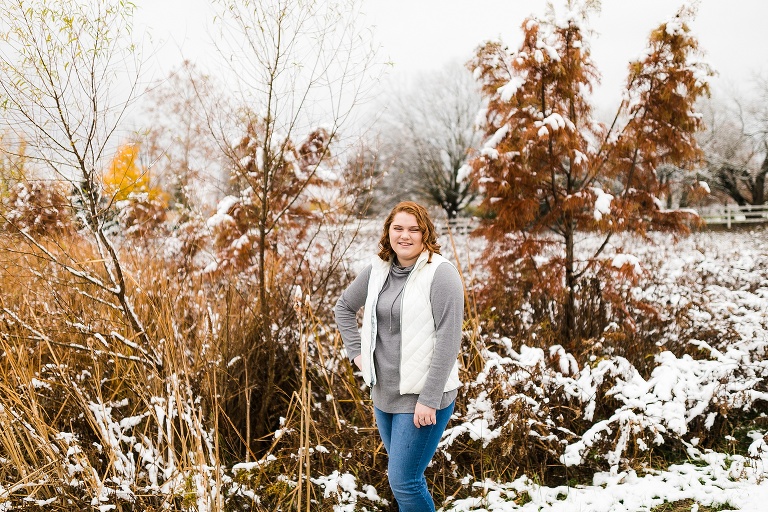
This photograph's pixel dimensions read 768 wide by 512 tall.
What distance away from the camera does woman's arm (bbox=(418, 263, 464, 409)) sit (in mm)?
2076

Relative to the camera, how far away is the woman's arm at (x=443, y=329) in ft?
6.81

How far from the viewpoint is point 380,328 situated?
231 cm

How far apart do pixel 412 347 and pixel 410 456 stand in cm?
42

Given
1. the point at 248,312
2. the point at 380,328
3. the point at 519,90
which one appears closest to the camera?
the point at 380,328

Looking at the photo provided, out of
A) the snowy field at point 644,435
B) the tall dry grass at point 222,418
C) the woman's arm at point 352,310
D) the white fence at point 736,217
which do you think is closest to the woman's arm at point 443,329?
the woman's arm at point 352,310

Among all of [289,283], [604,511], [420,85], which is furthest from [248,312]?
[420,85]

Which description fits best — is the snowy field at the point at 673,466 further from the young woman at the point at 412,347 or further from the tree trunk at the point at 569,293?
the tree trunk at the point at 569,293

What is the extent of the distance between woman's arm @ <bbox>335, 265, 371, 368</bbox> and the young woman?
0.39 ft

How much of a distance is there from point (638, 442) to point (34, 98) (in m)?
4.13

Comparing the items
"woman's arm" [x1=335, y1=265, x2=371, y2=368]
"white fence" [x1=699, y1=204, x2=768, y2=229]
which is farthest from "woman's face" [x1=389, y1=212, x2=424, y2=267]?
"white fence" [x1=699, y1=204, x2=768, y2=229]

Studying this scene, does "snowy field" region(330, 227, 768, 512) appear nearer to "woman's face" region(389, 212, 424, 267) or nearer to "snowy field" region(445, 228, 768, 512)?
"snowy field" region(445, 228, 768, 512)

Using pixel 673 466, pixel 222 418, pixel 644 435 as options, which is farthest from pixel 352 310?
pixel 673 466

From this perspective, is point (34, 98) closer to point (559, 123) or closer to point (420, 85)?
point (559, 123)

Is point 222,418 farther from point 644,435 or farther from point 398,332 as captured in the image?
point 644,435
